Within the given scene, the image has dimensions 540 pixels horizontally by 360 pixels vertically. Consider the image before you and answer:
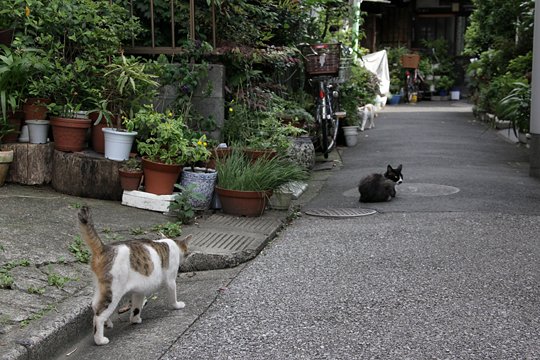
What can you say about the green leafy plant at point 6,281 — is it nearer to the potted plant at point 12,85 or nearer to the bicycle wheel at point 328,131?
the potted plant at point 12,85

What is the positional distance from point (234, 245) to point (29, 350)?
101 inches

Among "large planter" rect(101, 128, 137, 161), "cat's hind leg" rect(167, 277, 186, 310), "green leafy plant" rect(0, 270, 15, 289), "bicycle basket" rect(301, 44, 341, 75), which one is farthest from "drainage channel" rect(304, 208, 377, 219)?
"green leafy plant" rect(0, 270, 15, 289)

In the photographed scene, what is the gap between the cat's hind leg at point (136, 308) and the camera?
449 cm

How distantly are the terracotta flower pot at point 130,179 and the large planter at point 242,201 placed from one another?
79 cm

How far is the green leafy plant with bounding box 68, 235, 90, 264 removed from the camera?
17.5ft

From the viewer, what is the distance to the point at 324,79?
11.7 metres

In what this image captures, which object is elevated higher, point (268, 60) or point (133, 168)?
point (268, 60)

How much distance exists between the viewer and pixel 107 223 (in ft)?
20.7

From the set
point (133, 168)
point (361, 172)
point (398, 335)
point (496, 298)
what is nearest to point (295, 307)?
point (398, 335)

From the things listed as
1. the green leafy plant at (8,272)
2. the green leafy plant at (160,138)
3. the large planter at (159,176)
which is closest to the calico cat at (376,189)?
the green leafy plant at (160,138)

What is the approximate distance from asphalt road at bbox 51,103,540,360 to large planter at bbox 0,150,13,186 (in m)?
2.51

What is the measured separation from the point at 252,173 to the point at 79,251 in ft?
7.69

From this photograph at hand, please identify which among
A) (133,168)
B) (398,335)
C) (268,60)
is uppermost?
(268,60)

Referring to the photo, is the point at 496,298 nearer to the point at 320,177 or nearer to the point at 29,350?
the point at 29,350
